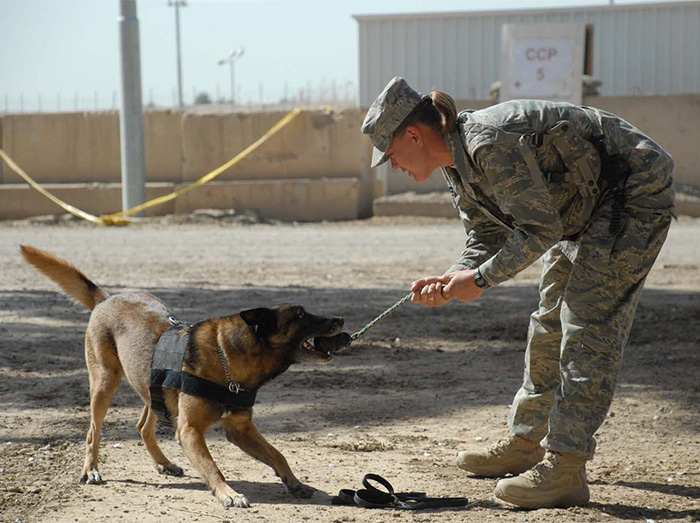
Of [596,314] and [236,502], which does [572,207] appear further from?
[236,502]

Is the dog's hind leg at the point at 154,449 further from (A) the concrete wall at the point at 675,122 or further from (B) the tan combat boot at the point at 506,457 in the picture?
(A) the concrete wall at the point at 675,122

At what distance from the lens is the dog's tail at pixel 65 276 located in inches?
190

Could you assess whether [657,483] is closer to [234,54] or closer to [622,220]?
[622,220]

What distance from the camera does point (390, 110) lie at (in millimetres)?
3525

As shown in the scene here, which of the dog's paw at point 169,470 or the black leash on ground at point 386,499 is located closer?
the black leash on ground at point 386,499

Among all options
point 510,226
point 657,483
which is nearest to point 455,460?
point 657,483

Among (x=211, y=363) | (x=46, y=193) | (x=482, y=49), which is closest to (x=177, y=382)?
(x=211, y=363)

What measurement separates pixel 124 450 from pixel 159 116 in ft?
51.0

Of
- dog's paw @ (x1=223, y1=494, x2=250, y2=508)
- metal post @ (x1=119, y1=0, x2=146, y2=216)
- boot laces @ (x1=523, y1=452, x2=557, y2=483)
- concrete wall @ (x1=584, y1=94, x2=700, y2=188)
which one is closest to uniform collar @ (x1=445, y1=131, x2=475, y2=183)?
boot laces @ (x1=523, y1=452, x2=557, y2=483)

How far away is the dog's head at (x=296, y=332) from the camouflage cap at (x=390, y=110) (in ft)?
3.48

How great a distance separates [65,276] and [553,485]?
2750 mm

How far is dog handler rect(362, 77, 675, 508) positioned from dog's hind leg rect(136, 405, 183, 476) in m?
1.61

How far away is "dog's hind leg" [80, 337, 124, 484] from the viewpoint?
436 cm

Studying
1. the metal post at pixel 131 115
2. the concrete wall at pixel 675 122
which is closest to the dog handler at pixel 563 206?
the metal post at pixel 131 115
